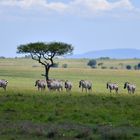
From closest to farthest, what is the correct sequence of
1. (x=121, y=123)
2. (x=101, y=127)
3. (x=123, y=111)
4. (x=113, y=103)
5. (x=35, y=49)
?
1. (x=101, y=127)
2. (x=121, y=123)
3. (x=123, y=111)
4. (x=113, y=103)
5. (x=35, y=49)

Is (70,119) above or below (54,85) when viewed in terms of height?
below

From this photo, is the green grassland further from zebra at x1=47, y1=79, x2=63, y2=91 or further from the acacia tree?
the acacia tree

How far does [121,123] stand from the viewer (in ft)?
86.4

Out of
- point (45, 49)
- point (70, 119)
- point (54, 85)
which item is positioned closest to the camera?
point (70, 119)

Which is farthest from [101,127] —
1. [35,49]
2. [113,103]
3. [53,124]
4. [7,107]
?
[35,49]

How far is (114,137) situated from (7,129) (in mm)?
4465

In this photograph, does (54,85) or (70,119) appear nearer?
(70,119)

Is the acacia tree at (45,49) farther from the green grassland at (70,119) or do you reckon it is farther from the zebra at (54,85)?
the green grassland at (70,119)

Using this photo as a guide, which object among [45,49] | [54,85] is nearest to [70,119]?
[54,85]

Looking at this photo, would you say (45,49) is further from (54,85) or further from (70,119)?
(70,119)

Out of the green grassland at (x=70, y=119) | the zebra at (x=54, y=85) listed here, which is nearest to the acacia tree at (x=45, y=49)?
the zebra at (x=54, y=85)

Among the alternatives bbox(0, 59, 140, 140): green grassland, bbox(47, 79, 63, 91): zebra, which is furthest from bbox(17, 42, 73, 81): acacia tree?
bbox(0, 59, 140, 140): green grassland

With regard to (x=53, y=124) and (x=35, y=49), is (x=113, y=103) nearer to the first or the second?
(x=53, y=124)

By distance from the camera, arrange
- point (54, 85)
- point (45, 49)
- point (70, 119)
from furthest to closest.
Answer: point (45, 49) → point (54, 85) → point (70, 119)
